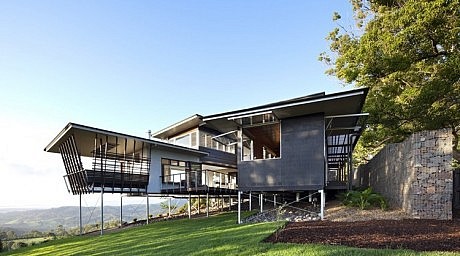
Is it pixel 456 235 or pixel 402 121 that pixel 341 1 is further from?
pixel 456 235

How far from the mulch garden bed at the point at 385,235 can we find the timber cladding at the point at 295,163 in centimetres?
281

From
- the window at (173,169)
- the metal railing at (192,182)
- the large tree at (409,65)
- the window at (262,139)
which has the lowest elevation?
the metal railing at (192,182)

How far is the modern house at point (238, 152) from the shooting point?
1080cm

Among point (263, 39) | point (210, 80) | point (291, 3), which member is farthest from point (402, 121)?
point (210, 80)

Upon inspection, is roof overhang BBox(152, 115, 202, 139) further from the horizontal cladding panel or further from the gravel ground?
the gravel ground

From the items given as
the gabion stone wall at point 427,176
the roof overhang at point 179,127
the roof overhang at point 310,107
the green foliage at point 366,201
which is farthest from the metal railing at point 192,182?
the gabion stone wall at point 427,176

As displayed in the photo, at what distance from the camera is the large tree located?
33.3 ft

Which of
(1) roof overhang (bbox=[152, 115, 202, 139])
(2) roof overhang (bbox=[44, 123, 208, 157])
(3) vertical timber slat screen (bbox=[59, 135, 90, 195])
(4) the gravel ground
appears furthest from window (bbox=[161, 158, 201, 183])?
(4) the gravel ground

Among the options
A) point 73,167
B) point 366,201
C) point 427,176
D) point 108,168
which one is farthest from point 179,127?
point 427,176

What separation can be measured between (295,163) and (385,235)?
15.8 feet

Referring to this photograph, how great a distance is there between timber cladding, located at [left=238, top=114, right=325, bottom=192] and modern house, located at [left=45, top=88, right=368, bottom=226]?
32 mm

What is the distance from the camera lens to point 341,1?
17.7 m

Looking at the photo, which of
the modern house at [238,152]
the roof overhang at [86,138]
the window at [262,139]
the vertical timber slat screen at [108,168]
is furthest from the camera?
the vertical timber slat screen at [108,168]

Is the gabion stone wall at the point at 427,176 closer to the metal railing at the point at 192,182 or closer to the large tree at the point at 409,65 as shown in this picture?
the large tree at the point at 409,65
